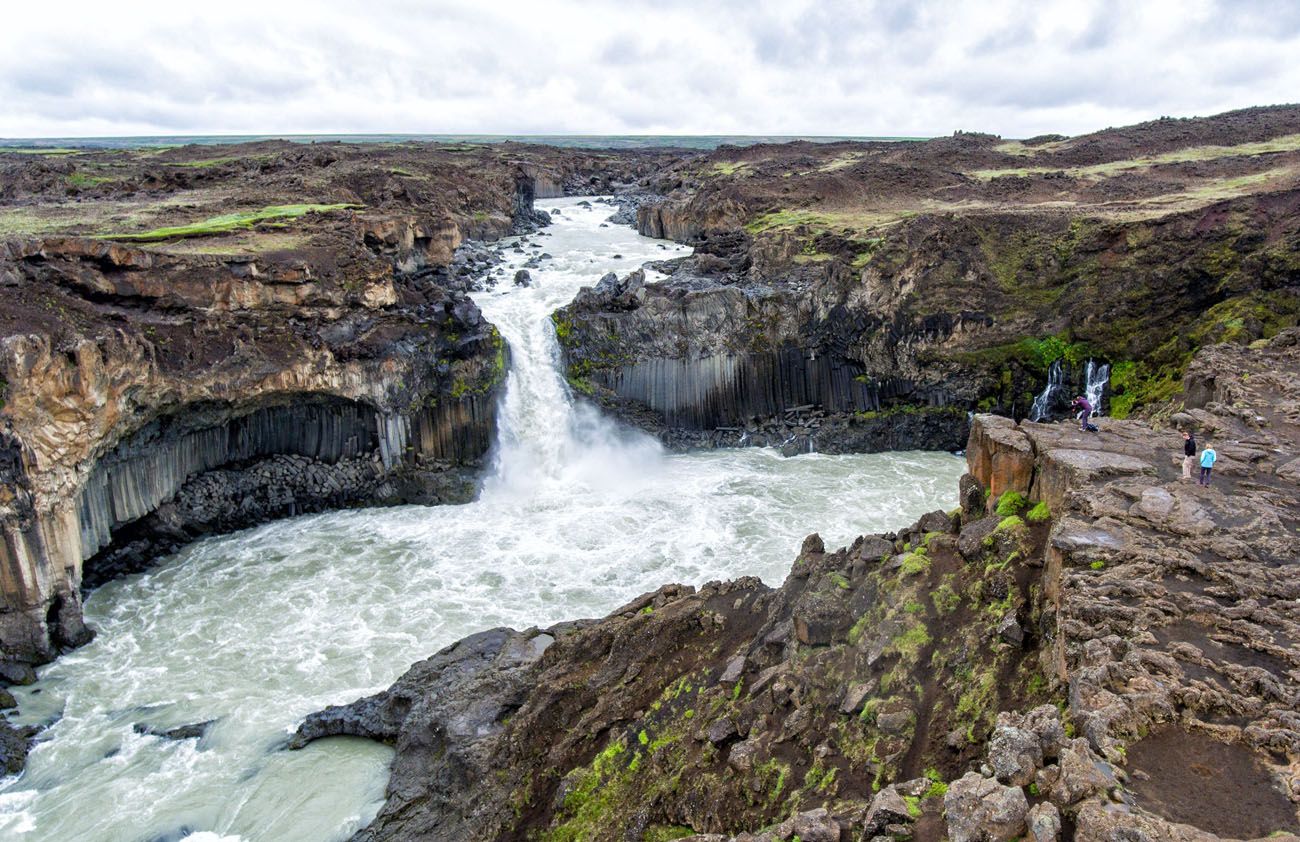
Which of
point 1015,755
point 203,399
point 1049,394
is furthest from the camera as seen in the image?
point 1049,394

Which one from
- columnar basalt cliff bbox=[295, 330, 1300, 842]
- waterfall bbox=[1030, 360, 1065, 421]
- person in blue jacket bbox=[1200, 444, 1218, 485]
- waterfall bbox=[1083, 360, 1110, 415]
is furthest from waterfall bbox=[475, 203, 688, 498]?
person in blue jacket bbox=[1200, 444, 1218, 485]

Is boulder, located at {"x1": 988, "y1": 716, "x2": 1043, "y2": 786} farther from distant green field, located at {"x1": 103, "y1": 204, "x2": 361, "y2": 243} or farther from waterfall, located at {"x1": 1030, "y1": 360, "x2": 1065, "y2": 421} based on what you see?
distant green field, located at {"x1": 103, "y1": 204, "x2": 361, "y2": 243}

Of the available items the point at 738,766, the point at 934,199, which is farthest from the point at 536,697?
the point at 934,199

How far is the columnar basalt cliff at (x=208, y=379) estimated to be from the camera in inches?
734

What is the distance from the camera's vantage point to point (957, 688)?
9.41 metres

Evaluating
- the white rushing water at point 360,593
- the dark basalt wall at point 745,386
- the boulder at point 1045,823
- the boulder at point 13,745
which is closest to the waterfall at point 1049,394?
the dark basalt wall at point 745,386

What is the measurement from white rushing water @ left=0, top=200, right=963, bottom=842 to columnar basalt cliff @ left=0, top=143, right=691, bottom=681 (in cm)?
121

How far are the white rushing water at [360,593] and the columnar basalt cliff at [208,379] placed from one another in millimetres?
1214

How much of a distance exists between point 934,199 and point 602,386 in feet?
92.9

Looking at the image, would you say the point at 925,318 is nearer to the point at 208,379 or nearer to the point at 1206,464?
the point at 1206,464

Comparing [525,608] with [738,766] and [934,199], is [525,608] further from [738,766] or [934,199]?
[934,199]

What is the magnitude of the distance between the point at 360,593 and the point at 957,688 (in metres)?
A: 16.6

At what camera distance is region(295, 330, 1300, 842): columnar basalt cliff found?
711cm

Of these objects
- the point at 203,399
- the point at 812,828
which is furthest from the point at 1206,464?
the point at 203,399
